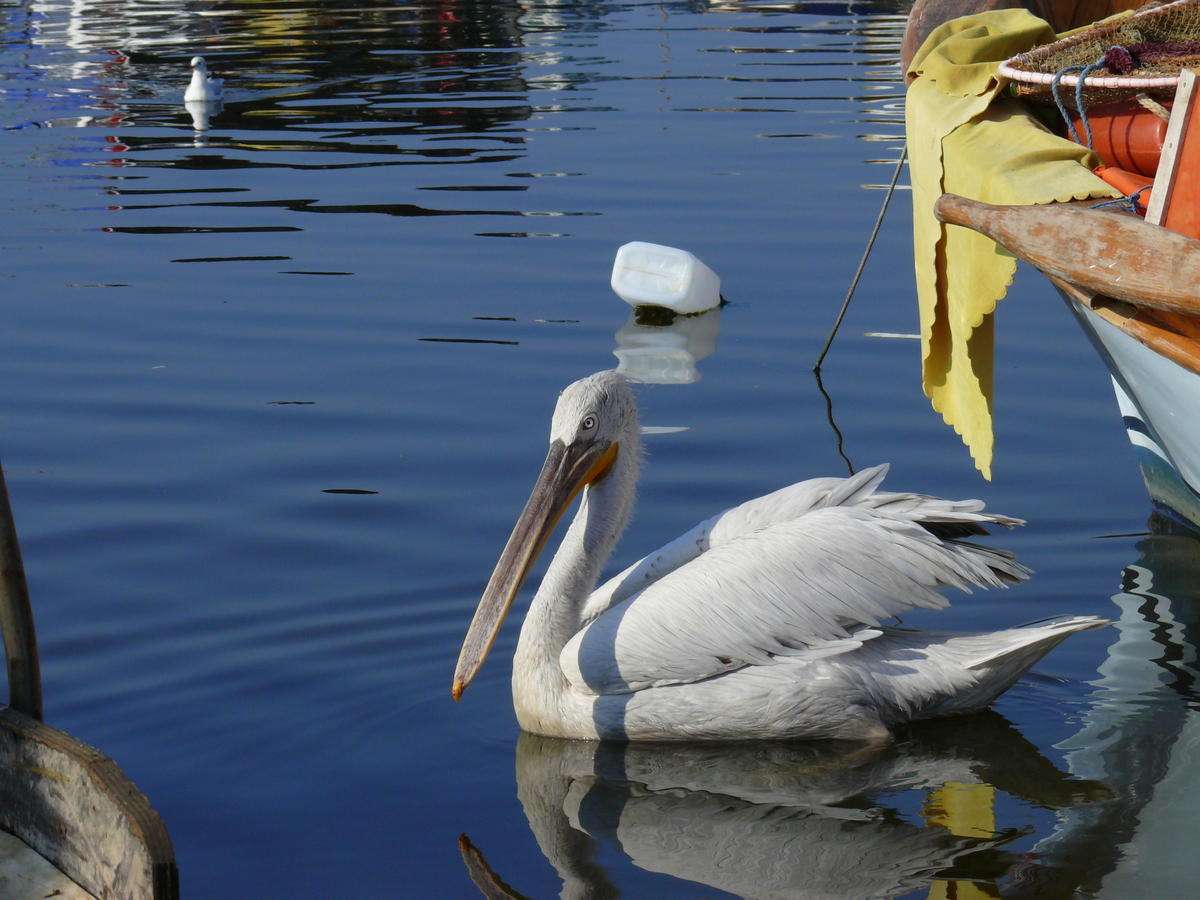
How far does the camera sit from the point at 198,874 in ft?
10.4

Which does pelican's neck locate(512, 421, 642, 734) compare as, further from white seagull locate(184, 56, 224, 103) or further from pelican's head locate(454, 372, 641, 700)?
white seagull locate(184, 56, 224, 103)

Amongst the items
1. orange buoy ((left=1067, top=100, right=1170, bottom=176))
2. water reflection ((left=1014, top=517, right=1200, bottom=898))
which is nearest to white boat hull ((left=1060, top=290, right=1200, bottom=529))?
water reflection ((left=1014, top=517, right=1200, bottom=898))

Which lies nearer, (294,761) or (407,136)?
(294,761)

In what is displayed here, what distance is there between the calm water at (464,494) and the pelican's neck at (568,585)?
16 cm

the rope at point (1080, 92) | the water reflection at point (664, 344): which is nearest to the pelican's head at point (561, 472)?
the rope at point (1080, 92)

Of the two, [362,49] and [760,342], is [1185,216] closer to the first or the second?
[760,342]

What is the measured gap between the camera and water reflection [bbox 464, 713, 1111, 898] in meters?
3.18

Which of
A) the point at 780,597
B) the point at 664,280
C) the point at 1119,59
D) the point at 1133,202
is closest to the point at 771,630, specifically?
the point at 780,597

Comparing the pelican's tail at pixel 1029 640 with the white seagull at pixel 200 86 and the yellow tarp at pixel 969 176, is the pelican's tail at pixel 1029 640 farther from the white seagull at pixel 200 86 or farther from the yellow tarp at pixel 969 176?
the white seagull at pixel 200 86

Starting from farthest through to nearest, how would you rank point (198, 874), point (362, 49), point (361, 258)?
point (362, 49), point (361, 258), point (198, 874)

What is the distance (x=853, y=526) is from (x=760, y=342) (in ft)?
10.3

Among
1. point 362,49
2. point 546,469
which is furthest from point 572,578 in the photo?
point 362,49

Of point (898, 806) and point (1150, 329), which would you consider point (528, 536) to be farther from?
point (1150, 329)

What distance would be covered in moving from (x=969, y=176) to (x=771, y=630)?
1.45 meters
